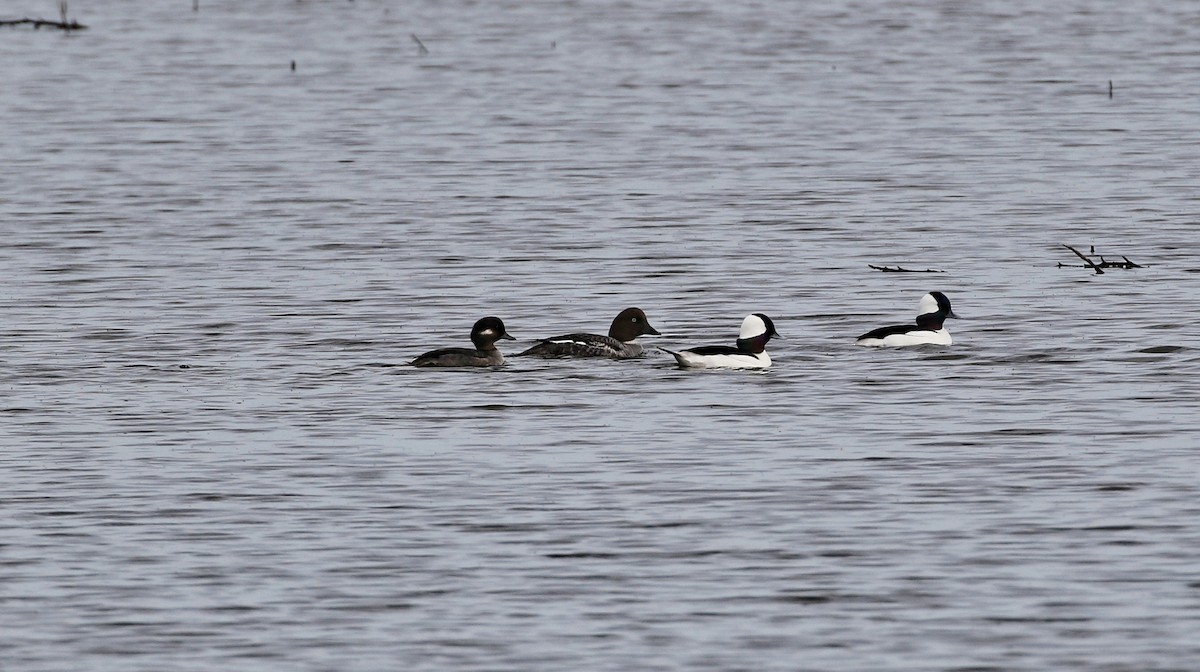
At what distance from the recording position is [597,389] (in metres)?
20.6

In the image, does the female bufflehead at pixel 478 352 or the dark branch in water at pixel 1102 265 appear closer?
the female bufflehead at pixel 478 352

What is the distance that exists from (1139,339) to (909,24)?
47407 millimetres

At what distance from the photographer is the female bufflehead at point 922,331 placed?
22281 millimetres

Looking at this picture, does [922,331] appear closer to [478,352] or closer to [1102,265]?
[478,352]

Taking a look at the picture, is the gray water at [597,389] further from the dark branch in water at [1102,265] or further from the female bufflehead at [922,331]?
the female bufflehead at [922,331]

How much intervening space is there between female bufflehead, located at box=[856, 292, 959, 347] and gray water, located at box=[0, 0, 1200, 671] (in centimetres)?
36

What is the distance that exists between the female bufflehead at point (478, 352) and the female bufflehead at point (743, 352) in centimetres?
162

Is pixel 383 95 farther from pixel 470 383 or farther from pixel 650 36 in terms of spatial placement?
pixel 470 383

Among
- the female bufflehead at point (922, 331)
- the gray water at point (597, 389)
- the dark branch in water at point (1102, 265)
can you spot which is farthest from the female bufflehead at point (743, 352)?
the dark branch in water at point (1102, 265)

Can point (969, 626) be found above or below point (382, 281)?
above

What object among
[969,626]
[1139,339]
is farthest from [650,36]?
[969,626]

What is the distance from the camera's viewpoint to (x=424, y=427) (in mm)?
18641

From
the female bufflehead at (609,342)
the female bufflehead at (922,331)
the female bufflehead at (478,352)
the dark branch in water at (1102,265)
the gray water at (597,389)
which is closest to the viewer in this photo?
the gray water at (597,389)

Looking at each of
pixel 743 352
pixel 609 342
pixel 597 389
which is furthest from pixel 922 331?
pixel 597 389
